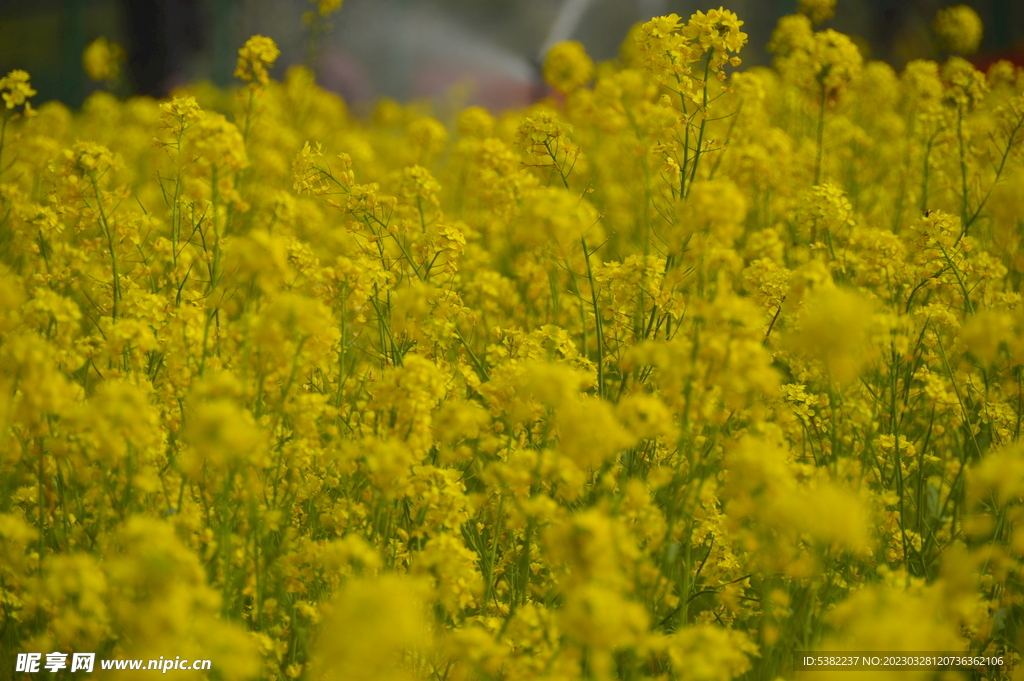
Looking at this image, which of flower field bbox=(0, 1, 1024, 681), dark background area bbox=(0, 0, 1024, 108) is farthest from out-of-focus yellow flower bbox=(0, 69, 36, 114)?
dark background area bbox=(0, 0, 1024, 108)

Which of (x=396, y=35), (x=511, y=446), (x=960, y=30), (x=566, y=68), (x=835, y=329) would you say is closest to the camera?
(x=835, y=329)

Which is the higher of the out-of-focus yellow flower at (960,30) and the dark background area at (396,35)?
the dark background area at (396,35)

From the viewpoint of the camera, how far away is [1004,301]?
8.96ft

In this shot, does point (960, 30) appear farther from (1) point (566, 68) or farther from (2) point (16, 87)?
(2) point (16, 87)

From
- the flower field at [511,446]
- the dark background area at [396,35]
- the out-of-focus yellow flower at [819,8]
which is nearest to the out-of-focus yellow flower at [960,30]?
the out-of-focus yellow flower at [819,8]

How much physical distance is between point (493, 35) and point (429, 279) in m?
9.27

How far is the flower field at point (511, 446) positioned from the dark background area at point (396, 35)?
6.41m

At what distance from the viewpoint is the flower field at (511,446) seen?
1.51 metres

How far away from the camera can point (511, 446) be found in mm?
2105

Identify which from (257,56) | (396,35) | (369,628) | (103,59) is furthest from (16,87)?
(396,35)

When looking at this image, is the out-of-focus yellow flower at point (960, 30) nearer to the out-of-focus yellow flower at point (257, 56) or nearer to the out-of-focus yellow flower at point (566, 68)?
the out-of-focus yellow flower at point (566, 68)

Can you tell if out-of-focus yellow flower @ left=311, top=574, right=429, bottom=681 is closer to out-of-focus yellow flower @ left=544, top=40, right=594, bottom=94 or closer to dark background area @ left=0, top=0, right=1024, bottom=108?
out-of-focus yellow flower @ left=544, top=40, right=594, bottom=94

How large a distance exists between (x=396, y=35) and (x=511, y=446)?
10527 mm

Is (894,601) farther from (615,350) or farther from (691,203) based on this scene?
(615,350)
